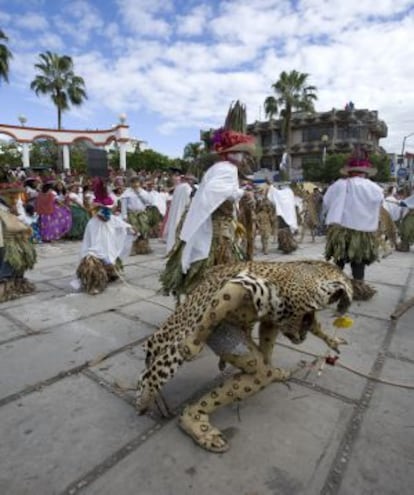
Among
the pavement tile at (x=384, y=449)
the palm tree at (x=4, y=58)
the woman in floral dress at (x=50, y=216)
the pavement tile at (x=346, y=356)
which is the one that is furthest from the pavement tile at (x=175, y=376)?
the palm tree at (x=4, y=58)

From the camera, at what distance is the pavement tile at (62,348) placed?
2.56 metres

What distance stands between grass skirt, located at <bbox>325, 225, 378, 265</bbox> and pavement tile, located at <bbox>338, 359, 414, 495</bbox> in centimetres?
211

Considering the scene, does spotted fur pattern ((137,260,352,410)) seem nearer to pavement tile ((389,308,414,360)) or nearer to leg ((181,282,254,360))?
leg ((181,282,254,360))

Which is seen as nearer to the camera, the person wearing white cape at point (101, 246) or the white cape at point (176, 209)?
the white cape at point (176, 209)

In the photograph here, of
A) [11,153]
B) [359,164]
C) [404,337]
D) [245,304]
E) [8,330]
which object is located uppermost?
[11,153]

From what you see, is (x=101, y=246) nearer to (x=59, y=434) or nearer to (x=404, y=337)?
(x=59, y=434)

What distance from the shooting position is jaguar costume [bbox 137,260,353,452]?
1641mm

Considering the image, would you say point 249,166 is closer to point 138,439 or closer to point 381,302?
point 138,439

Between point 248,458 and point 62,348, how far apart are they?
195cm

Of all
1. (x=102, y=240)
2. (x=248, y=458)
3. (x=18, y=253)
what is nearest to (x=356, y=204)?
(x=248, y=458)

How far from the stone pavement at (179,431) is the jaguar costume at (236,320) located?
0.19 meters

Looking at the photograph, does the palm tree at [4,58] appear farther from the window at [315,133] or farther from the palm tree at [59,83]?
the window at [315,133]

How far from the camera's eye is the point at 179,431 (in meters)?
1.96

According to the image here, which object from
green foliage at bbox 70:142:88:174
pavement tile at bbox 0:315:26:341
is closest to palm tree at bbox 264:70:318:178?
green foliage at bbox 70:142:88:174
